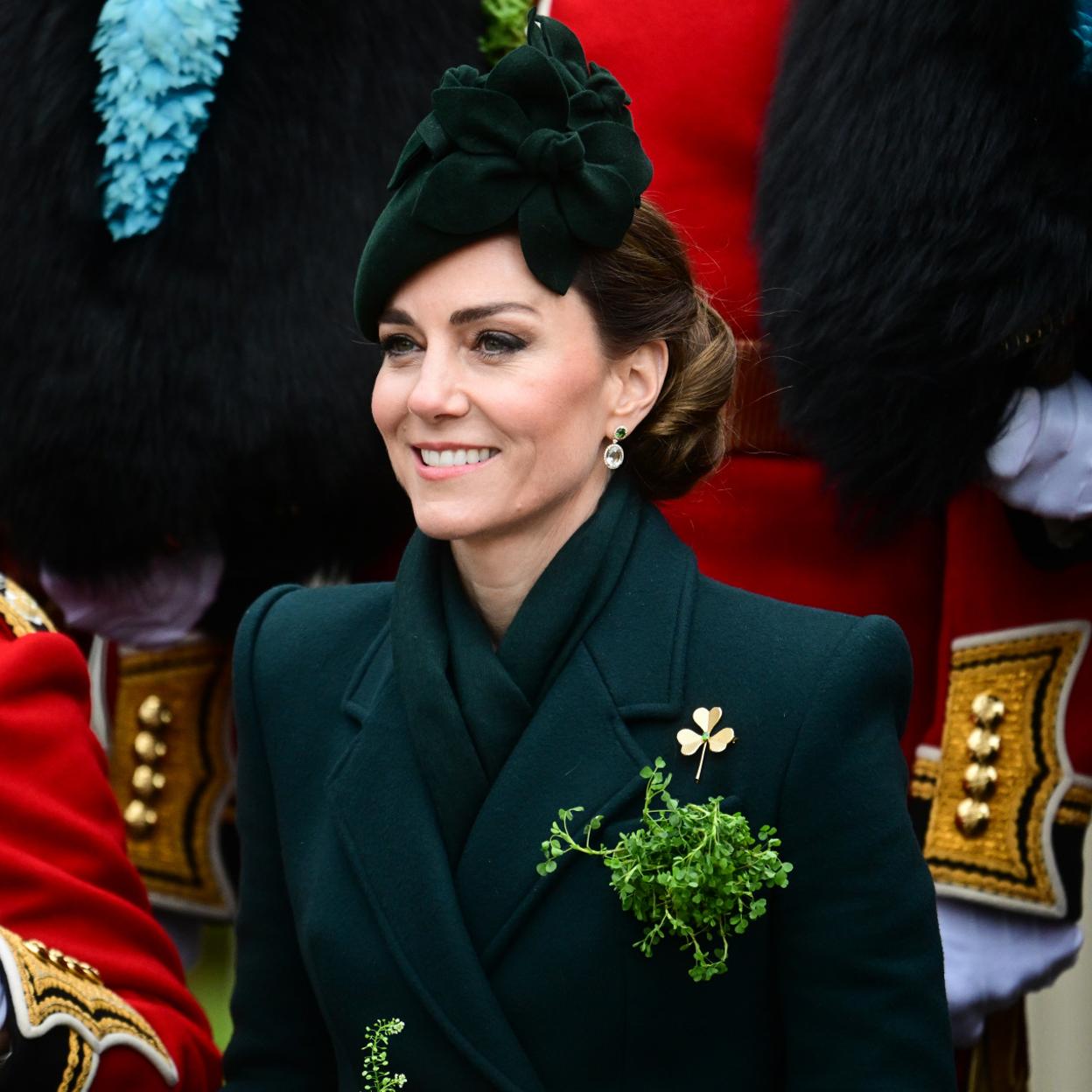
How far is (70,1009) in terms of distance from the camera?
1.96 m

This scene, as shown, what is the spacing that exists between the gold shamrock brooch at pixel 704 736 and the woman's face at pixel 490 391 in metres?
0.27

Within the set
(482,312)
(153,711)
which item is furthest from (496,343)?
(153,711)

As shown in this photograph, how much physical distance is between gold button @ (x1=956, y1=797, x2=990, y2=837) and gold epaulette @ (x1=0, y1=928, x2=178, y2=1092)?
1.00 m

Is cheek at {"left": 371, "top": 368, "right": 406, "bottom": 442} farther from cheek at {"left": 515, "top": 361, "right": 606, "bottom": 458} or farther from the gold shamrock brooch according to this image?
the gold shamrock brooch

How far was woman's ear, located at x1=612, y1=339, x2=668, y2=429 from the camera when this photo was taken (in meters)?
1.94

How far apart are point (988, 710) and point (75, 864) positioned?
1.12 m

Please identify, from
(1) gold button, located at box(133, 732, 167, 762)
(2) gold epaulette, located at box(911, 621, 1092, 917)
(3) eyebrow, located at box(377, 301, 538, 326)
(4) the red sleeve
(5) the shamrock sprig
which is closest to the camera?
(3) eyebrow, located at box(377, 301, 538, 326)

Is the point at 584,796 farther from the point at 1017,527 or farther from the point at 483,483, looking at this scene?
the point at 1017,527

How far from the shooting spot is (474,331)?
1846mm

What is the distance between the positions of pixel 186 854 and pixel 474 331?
1171 millimetres

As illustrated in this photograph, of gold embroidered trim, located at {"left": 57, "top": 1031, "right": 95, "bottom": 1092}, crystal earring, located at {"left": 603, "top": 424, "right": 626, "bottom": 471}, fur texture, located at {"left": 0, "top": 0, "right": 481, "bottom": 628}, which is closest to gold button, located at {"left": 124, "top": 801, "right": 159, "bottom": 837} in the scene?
fur texture, located at {"left": 0, "top": 0, "right": 481, "bottom": 628}

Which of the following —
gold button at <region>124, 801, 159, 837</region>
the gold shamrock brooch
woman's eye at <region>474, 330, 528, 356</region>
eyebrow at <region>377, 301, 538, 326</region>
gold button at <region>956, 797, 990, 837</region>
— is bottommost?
gold button at <region>124, 801, 159, 837</region>

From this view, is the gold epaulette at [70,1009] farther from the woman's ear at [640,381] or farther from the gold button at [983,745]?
the gold button at [983,745]

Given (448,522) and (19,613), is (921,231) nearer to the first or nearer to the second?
(448,522)
